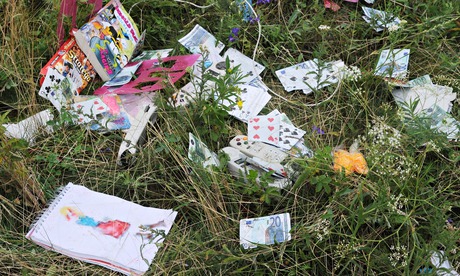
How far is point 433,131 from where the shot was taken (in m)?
2.46

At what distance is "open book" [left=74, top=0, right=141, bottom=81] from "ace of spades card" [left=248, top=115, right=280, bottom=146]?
2.92 feet

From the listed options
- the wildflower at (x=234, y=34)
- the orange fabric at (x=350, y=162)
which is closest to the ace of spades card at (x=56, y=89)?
the wildflower at (x=234, y=34)

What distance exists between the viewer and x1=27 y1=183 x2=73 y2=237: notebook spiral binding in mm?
2348

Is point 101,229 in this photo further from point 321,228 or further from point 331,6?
point 331,6

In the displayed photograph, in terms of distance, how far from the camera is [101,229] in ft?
7.76

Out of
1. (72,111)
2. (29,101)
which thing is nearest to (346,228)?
(72,111)

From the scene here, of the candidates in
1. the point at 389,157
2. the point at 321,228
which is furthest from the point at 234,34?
the point at 321,228

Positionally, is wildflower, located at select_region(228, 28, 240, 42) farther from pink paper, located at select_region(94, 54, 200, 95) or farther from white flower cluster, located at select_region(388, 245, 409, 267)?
white flower cluster, located at select_region(388, 245, 409, 267)

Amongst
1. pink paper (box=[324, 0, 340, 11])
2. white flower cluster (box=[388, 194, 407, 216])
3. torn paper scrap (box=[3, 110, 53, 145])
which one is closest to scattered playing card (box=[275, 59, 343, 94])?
pink paper (box=[324, 0, 340, 11])

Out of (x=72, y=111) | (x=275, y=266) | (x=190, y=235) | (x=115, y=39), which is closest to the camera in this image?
(x=275, y=266)

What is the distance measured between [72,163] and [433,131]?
1661mm

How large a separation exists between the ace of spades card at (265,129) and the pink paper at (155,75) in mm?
469

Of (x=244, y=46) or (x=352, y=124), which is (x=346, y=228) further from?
(x=244, y=46)

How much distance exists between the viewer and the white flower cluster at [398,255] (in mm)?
2064
